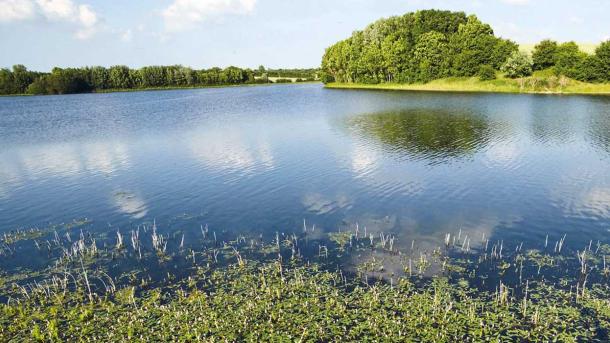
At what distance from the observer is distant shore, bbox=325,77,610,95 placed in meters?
125

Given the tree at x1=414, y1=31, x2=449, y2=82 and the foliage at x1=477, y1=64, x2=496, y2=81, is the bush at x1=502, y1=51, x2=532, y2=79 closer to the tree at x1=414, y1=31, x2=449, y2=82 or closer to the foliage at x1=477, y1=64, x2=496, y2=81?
the foliage at x1=477, y1=64, x2=496, y2=81

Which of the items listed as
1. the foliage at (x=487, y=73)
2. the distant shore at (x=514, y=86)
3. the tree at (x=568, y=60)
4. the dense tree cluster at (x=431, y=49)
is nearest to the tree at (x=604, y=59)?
the distant shore at (x=514, y=86)

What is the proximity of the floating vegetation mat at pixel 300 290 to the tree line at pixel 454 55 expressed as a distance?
129 m

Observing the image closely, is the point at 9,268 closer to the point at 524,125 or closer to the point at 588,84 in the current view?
the point at 524,125

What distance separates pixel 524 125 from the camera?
73.7 metres

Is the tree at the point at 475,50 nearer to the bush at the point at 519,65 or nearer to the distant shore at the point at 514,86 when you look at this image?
the distant shore at the point at 514,86

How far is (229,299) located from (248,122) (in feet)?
238

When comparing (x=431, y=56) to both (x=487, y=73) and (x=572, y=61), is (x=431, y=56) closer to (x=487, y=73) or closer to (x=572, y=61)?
(x=487, y=73)

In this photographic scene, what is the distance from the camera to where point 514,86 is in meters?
136

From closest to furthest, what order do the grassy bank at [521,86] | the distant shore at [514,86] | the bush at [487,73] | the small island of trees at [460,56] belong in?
the distant shore at [514,86]
the grassy bank at [521,86]
the small island of trees at [460,56]
the bush at [487,73]

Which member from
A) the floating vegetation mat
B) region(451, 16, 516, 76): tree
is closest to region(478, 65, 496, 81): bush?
region(451, 16, 516, 76): tree

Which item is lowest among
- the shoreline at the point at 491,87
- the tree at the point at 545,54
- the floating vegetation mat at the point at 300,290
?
the floating vegetation mat at the point at 300,290

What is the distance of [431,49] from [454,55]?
996 cm

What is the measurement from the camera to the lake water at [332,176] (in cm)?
3303
